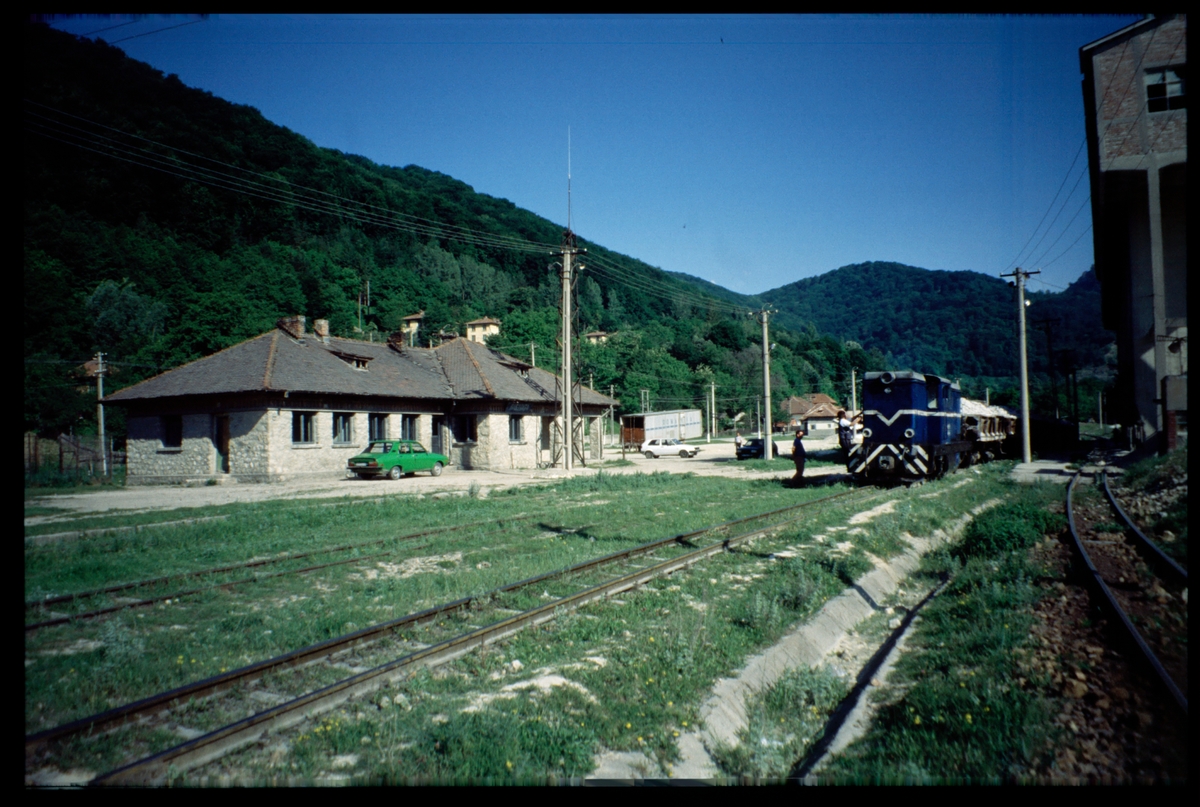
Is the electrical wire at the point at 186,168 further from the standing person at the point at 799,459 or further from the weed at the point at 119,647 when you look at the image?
the standing person at the point at 799,459

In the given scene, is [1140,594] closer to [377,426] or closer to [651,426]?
[377,426]

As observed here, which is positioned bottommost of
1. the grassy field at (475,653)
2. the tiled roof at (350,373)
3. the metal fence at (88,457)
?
the grassy field at (475,653)

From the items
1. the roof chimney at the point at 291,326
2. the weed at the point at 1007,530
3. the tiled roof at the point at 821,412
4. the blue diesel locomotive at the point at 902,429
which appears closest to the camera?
the weed at the point at 1007,530

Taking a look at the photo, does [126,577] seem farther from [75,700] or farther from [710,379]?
[710,379]

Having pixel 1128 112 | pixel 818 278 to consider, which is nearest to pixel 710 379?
pixel 818 278

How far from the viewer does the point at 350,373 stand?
91.7 feet

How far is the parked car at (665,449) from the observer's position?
42.6 meters

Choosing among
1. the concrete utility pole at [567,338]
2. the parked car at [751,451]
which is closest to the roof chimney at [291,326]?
the concrete utility pole at [567,338]

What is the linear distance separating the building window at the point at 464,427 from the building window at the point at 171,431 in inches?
478

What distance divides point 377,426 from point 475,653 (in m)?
24.8

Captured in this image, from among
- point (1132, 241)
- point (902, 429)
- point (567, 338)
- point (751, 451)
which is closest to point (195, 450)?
point (567, 338)

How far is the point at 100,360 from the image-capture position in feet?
98.9

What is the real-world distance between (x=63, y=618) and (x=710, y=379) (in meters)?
84.1

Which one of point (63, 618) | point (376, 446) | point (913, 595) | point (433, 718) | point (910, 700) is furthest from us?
point (376, 446)
